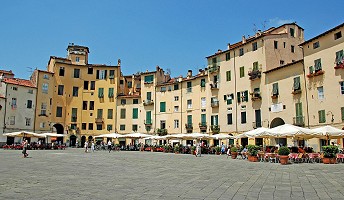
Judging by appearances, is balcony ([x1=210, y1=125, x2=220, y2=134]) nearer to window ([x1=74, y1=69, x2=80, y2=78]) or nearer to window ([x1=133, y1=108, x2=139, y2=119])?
window ([x1=133, y1=108, x2=139, y2=119])

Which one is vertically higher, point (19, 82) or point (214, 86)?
point (19, 82)

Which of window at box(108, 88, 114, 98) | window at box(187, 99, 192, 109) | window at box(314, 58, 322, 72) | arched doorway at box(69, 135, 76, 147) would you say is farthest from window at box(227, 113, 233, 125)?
arched doorway at box(69, 135, 76, 147)

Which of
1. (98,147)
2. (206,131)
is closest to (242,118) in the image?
(206,131)

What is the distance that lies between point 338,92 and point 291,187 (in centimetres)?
2256

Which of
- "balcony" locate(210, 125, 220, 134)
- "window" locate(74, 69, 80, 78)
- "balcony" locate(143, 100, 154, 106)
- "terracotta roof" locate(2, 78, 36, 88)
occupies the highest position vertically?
"window" locate(74, 69, 80, 78)

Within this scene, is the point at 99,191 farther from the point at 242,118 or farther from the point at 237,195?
the point at 242,118

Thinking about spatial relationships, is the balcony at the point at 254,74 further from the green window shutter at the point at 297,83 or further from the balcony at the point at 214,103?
the balcony at the point at 214,103

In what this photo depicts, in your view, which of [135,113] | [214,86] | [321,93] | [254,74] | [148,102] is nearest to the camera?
[321,93]

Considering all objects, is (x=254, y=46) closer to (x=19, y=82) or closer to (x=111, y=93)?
(x=111, y=93)

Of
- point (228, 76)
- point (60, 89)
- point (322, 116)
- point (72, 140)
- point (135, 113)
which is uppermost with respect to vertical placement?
point (228, 76)

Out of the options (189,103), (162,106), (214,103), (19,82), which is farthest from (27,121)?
(214,103)

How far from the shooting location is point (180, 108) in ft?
172

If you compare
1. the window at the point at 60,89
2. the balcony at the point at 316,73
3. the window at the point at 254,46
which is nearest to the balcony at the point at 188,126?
the window at the point at 254,46

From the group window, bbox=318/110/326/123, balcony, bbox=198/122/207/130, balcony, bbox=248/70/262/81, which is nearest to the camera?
window, bbox=318/110/326/123
